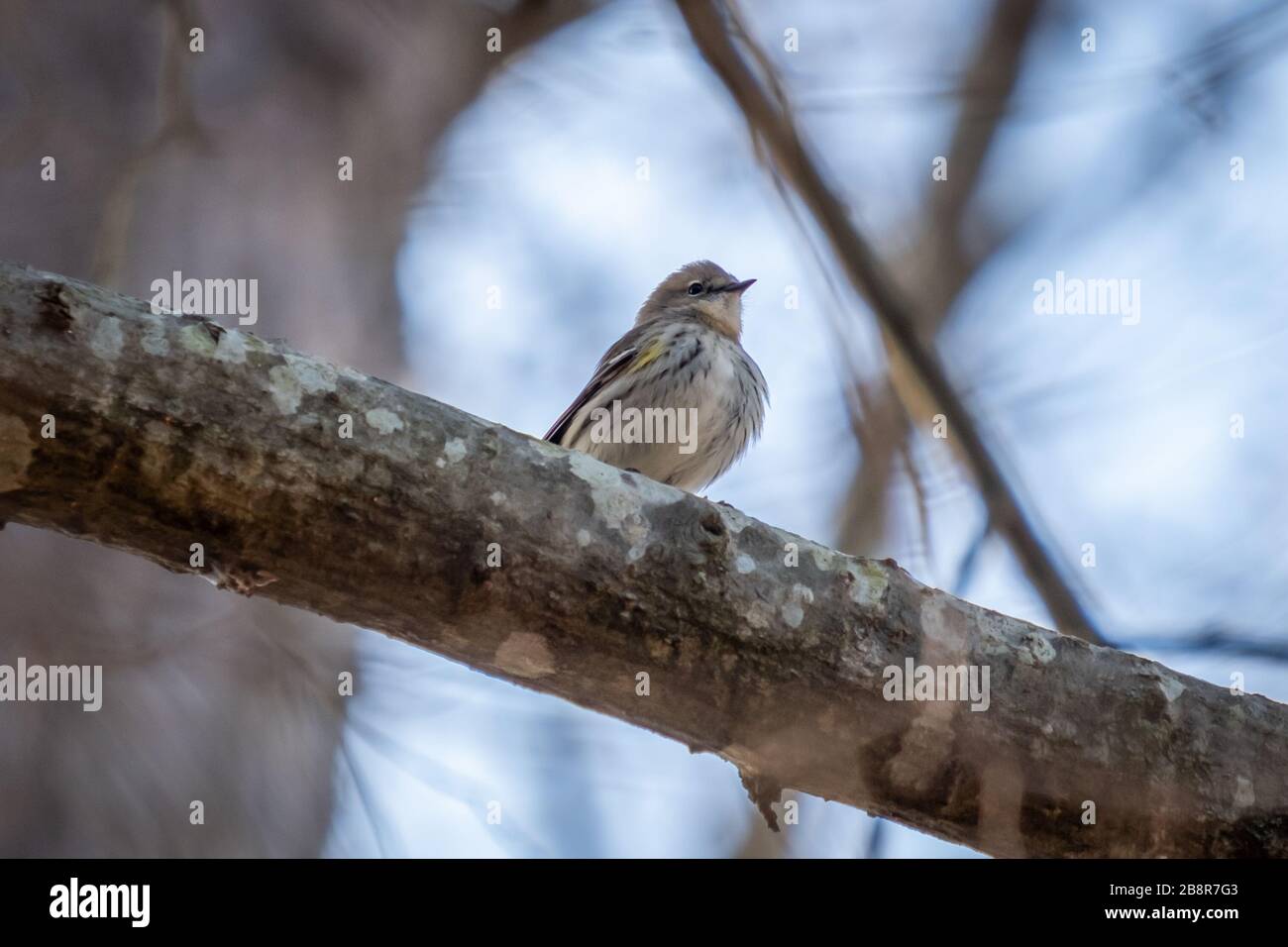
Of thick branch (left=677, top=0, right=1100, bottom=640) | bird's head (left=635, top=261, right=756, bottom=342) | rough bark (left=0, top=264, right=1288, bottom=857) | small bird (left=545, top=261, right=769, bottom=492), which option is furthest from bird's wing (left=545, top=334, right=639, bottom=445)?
rough bark (left=0, top=264, right=1288, bottom=857)

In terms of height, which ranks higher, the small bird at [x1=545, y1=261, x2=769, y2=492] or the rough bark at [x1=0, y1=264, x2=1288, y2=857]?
the small bird at [x1=545, y1=261, x2=769, y2=492]

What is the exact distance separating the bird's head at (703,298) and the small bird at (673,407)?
36cm

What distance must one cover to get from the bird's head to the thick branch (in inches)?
91.7

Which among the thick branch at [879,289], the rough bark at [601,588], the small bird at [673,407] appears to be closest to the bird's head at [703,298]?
the small bird at [673,407]

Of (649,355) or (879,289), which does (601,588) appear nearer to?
(879,289)

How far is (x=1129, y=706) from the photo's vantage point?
141 inches

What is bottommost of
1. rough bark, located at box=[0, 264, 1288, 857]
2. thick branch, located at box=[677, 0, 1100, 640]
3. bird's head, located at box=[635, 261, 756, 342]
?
rough bark, located at box=[0, 264, 1288, 857]

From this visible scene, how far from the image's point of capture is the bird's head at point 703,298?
758 centimetres

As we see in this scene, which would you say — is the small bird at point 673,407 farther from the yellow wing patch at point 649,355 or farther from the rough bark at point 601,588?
the rough bark at point 601,588

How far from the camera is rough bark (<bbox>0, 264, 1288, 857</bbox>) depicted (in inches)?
110

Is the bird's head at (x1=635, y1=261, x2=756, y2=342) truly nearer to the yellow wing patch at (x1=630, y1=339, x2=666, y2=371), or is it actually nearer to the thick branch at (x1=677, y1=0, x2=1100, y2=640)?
the yellow wing patch at (x1=630, y1=339, x2=666, y2=371)

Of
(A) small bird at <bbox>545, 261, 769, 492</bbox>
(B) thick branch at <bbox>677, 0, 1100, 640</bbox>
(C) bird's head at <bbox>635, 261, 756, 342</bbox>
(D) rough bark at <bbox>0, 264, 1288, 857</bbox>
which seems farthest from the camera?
(C) bird's head at <bbox>635, 261, 756, 342</bbox>
